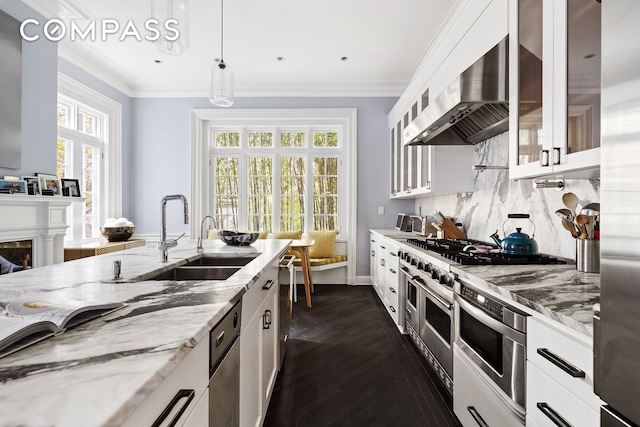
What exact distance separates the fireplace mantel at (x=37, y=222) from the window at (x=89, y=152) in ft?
2.81

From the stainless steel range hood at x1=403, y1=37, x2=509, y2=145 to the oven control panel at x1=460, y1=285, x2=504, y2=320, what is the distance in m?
1.08

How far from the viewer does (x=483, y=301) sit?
146cm

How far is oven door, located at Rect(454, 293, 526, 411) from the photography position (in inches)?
48.2

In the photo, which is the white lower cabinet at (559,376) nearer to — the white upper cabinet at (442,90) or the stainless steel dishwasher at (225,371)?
the stainless steel dishwasher at (225,371)

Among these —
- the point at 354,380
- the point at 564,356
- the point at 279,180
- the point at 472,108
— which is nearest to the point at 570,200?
the point at 472,108

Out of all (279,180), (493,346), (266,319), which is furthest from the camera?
(279,180)

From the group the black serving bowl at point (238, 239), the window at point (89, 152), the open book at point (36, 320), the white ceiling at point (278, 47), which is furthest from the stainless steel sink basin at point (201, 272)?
the window at point (89, 152)

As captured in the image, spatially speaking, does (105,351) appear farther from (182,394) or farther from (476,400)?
(476,400)

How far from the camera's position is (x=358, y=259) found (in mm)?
5094

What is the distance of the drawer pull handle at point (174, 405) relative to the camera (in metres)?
0.60

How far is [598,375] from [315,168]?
4.72m

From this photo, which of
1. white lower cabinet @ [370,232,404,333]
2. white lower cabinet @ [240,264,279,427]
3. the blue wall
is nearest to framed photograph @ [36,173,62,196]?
the blue wall

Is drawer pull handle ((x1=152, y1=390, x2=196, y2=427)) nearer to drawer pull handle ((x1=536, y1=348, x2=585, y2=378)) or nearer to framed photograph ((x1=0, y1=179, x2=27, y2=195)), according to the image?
drawer pull handle ((x1=536, y1=348, x2=585, y2=378))

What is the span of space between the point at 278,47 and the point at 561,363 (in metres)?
3.95
